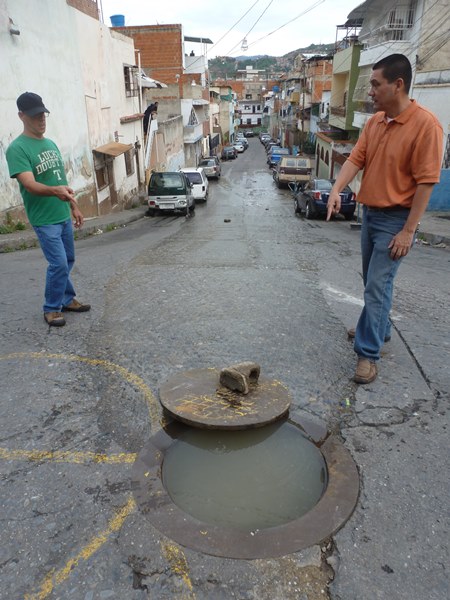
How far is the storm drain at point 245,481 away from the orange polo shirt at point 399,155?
64.1 inches

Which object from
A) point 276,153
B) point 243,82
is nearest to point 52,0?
point 276,153

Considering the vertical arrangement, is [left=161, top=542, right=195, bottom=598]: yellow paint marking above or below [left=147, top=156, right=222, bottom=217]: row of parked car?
above

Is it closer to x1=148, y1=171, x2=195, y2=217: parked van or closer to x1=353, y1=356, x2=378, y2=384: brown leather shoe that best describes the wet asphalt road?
x1=353, y1=356, x2=378, y2=384: brown leather shoe

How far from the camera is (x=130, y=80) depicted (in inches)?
810

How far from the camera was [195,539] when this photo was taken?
213 cm

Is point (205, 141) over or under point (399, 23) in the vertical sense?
under

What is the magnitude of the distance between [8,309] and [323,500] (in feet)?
12.8

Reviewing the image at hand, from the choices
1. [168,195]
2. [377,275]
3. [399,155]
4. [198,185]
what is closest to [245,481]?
[377,275]

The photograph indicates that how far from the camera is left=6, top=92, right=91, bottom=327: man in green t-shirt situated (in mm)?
3908

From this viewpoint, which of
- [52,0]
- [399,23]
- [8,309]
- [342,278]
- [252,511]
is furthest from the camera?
[399,23]

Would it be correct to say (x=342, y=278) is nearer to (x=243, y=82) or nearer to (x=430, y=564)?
(x=430, y=564)

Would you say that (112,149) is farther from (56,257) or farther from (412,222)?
(412,222)

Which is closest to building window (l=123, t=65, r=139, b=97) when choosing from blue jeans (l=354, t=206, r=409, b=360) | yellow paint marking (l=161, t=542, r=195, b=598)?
blue jeans (l=354, t=206, r=409, b=360)

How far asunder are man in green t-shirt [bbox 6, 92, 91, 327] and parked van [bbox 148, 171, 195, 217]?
1407 centimetres
